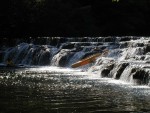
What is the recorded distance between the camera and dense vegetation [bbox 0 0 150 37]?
6506 cm

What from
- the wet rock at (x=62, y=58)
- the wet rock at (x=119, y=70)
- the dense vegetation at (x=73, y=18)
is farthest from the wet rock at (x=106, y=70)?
the dense vegetation at (x=73, y=18)

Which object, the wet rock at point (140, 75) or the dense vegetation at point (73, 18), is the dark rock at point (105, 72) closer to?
the wet rock at point (140, 75)

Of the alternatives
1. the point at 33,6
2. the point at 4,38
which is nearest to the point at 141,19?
the point at 33,6

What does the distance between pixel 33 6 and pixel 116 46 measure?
81.1ft

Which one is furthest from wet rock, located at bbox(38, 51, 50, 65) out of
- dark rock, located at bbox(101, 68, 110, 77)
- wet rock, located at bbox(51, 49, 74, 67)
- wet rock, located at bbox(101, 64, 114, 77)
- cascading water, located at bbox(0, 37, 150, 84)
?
dark rock, located at bbox(101, 68, 110, 77)

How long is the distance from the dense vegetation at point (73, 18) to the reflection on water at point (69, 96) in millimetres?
35784

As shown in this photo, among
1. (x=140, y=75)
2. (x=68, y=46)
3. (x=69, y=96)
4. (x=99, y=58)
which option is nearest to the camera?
(x=69, y=96)

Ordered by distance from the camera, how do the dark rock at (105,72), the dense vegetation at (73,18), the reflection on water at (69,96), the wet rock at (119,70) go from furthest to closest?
the dense vegetation at (73,18) → the dark rock at (105,72) → the wet rock at (119,70) → the reflection on water at (69,96)

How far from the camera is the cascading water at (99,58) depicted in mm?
30984

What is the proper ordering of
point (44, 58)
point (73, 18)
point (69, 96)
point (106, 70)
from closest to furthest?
1. point (69, 96)
2. point (106, 70)
3. point (44, 58)
4. point (73, 18)

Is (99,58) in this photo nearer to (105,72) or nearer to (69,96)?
(105,72)

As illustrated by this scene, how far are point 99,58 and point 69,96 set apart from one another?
736 inches

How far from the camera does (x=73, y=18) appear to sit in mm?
69938

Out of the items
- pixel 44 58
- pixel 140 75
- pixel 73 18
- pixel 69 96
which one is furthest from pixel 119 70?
pixel 73 18
